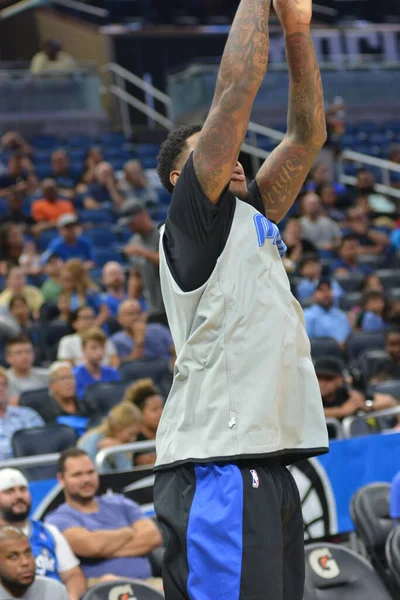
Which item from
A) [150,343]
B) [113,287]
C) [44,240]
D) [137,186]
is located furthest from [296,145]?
[137,186]

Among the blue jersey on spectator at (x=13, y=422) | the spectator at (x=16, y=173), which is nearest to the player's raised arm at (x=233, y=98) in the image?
the blue jersey on spectator at (x=13, y=422)

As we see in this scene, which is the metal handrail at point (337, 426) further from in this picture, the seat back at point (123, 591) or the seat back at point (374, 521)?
the seat back at point (123, 591)

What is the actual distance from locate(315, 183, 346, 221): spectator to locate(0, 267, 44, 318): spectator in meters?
5.02

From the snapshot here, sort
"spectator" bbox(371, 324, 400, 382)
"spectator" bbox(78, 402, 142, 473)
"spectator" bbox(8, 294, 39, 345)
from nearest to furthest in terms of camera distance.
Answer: "spectator" bbox(78, 402, 142, 473) < "spectator" bbox(371, 324, 400, 382) < "spectator" bbox(8, 294, 39, 345)

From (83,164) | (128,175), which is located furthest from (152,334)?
(83,164)

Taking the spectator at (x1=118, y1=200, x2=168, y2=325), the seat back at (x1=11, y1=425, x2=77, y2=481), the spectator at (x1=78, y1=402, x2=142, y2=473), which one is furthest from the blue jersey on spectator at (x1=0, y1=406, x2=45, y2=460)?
the spectator at (x1=118, y1=200, x2=168, y2=325)

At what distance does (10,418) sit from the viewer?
725 centimetres

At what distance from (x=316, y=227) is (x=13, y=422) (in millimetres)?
5975

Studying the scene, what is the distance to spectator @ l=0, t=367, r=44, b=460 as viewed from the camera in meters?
7.11

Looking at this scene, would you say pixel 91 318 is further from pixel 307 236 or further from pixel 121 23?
pixel 121 23

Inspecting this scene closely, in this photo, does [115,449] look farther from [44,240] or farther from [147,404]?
[44,240]

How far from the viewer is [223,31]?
781 inches

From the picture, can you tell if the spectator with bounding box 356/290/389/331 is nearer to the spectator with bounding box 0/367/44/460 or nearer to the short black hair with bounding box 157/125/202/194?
the spectator with bounding box 0/367/44/460

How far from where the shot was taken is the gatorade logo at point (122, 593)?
501 cm
